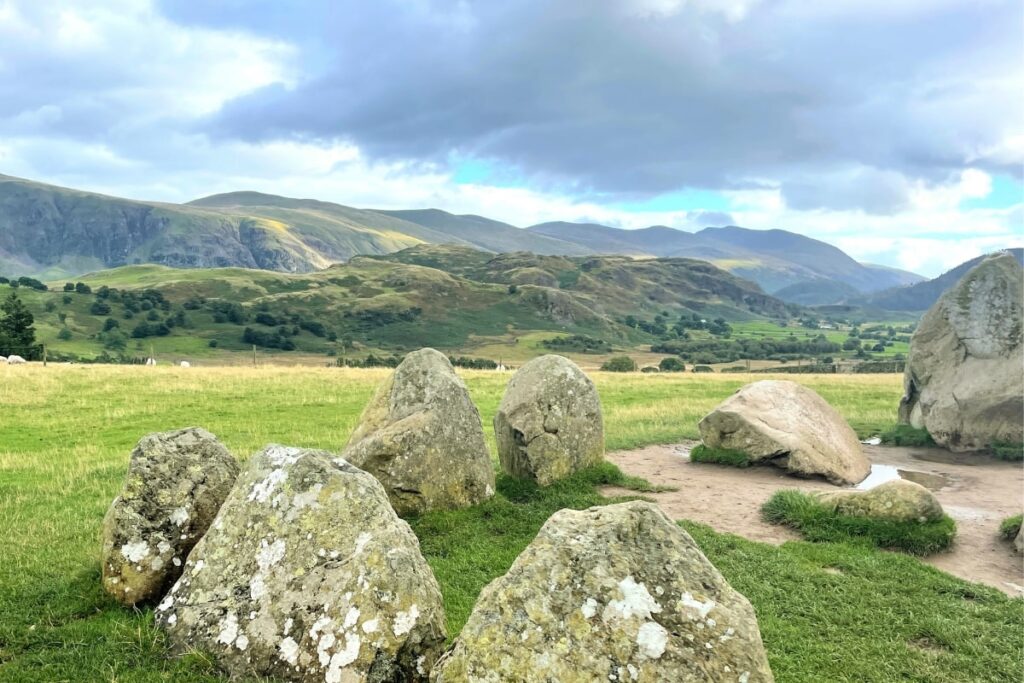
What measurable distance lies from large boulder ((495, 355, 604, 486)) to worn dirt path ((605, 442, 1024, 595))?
1.34 meters

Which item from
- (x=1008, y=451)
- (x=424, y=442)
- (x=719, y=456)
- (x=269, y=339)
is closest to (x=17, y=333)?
(x=424, y=442)

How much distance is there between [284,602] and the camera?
7051mm

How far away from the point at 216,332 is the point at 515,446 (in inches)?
5458

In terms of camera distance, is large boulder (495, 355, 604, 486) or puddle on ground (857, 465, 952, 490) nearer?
large boulder (495, 355, 604, 486)

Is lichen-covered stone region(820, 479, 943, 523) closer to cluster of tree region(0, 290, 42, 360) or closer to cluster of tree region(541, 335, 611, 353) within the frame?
cluster of tree region(0, 290, 42, 360)

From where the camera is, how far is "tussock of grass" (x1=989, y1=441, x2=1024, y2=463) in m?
21.2

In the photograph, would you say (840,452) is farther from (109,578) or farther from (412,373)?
(109,578)

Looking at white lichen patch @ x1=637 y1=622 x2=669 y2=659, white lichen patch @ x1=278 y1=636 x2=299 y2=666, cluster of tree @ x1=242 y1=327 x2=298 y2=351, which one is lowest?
cluster of tree @ x1=242 y1=327 x2=298 y2=351

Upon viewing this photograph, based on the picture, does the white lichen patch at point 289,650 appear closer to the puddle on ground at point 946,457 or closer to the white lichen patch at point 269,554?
the white lichen patch at point 269,554

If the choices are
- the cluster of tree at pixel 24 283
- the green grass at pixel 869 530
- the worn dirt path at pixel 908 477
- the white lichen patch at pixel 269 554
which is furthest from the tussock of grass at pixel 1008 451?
the cluster of tree at pixel 24 283

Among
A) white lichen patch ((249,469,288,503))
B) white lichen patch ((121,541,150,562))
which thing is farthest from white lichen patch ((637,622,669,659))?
white lichen patch ((121,541,150,562))

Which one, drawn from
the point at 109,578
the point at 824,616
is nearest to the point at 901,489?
the point at 824,616

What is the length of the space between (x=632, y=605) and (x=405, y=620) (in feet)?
8.37

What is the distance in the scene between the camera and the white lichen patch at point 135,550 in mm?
8930
